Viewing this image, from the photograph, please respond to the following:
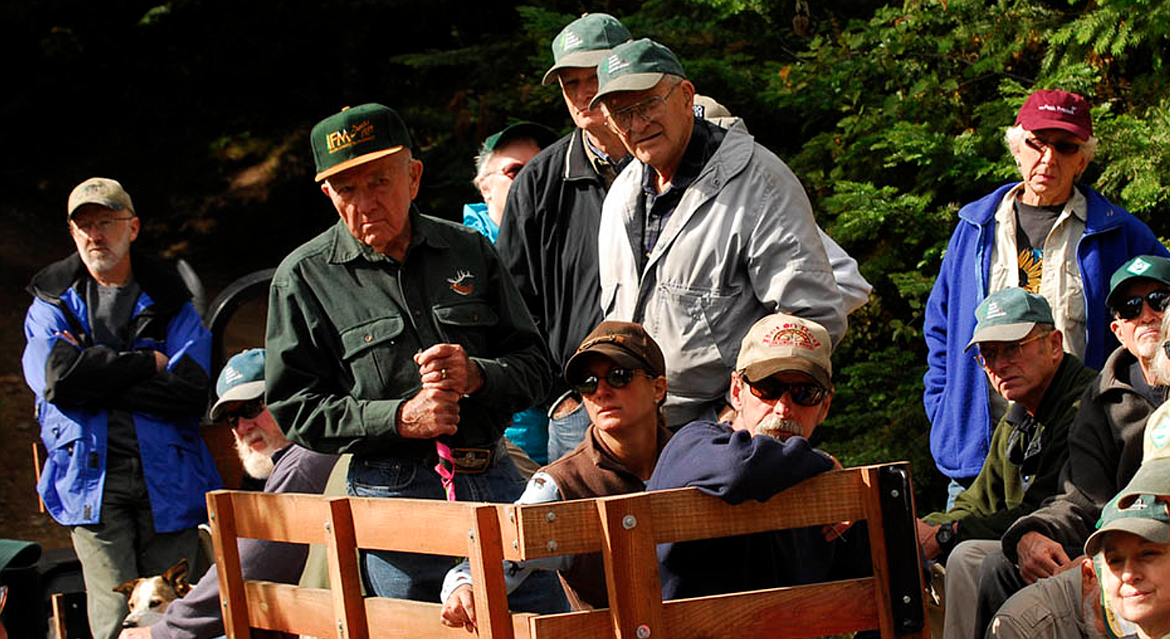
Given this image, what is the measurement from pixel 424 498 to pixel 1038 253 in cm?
268

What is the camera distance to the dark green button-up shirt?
426cm

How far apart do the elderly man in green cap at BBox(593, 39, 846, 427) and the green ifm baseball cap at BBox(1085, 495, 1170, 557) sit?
1.06 metres

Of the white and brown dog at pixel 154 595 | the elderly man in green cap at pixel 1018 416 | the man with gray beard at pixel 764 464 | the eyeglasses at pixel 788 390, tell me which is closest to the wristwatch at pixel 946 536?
the elderly man in green cap at pixel 1018 416

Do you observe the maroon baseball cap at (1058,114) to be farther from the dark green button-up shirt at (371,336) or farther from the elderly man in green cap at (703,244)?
the dark green button-up shirt at (371,336)

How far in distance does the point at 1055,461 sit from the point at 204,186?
13190 millimetres

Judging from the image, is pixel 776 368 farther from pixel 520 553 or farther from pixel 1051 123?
pixel 1051 123

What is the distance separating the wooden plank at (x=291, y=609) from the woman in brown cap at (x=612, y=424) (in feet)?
2.24

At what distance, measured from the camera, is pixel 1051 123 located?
5.44m

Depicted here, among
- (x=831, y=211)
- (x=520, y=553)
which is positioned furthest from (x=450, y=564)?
(x=831, y=211)

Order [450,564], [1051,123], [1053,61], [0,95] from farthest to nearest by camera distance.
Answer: [0,95] < [1053,61] < [1051,123] < [450,564]

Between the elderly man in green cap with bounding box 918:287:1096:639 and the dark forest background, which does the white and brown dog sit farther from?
the dark forest background

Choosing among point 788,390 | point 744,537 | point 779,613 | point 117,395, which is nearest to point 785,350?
point 788,390

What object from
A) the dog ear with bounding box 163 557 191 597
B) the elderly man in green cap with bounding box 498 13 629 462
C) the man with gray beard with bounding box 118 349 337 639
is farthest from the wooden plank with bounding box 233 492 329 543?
the dog ear with bounding box 163 557 191 597

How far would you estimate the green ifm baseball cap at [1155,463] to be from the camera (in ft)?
11.7
